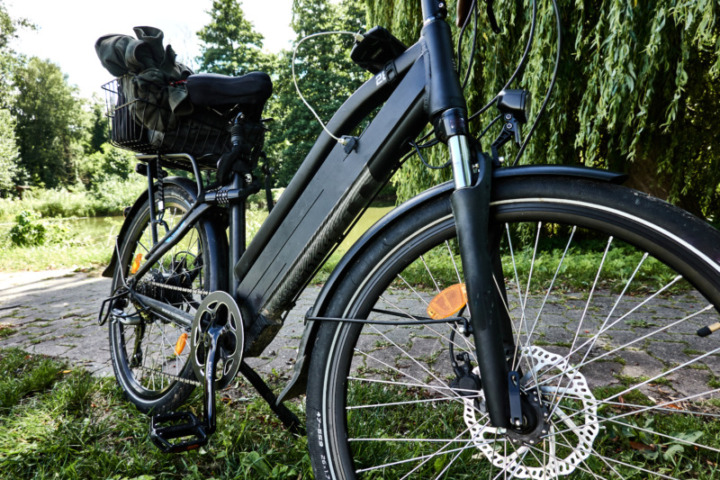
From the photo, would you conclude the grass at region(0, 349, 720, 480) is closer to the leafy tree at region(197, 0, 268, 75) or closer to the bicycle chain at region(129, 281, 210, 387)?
the bicycle chain at region(129, 281, 210, 387)

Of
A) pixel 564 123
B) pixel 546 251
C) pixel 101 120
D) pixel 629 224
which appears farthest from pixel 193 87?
pixel 101 120

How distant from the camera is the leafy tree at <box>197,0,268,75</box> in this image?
2688 cm

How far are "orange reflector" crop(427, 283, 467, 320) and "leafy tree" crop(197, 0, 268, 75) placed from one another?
1141 inches

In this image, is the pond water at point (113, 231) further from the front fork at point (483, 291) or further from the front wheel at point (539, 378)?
the front fork at point (483, 291)

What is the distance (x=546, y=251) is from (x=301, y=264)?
5136mm

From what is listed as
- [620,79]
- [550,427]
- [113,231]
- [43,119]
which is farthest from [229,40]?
[550,427]

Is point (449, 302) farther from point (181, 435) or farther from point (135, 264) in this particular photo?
point (135, 264)

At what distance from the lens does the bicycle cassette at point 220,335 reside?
4.77 ft

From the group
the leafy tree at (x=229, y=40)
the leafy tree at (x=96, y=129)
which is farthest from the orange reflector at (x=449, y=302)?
the leafy tree at (x=96, y=129)

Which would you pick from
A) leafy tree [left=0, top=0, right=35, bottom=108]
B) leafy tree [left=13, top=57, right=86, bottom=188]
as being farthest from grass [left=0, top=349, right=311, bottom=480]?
leafy tree [left=13, top=57, right=86, bottom=188]

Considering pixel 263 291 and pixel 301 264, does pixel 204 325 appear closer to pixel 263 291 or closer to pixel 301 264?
pixel 263 291

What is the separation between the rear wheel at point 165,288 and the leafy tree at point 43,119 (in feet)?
150

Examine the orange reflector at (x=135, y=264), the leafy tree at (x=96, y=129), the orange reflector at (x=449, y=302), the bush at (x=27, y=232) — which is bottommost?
the orange reflector at (x=449, y=302)

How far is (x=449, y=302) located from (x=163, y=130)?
1490 millimetres
